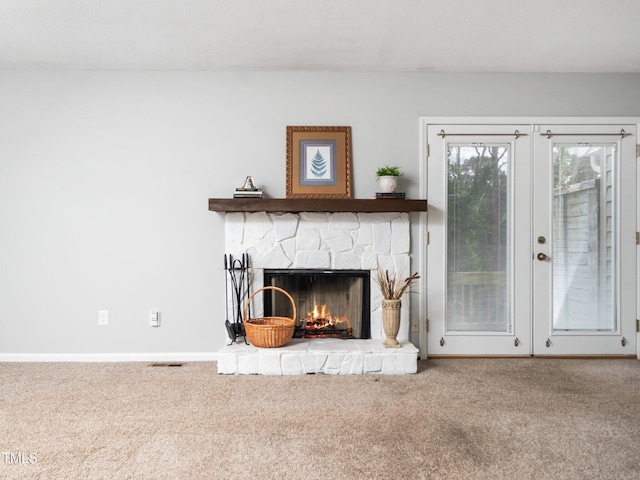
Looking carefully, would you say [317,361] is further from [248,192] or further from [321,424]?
[248,192]

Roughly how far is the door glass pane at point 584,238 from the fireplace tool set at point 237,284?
2.56 metres

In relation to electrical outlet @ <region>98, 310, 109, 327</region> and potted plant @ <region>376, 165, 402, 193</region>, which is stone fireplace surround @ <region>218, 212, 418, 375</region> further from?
electrical outlet @ <region>98, 310, 109, 327</region>

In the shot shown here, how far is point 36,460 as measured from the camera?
5.92 ft

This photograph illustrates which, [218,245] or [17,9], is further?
[218,245]

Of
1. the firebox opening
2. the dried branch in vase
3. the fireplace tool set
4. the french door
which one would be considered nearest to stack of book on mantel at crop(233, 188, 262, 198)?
the fireplace tool set

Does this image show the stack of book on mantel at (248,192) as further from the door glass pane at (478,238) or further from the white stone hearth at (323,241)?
the door glass pane at (478,238)

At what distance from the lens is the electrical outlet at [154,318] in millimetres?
3316

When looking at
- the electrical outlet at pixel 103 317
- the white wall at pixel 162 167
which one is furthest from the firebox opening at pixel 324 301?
the electrical outlet at pixel 103 317

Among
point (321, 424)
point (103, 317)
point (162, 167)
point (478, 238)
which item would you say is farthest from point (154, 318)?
point (478, 238)

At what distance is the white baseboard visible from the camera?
10.8 feet

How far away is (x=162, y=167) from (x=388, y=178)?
185cm

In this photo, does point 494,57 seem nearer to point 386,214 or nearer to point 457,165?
point 457,165

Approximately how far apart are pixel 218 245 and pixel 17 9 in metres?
1.96

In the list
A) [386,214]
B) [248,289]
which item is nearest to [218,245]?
[248,289]
